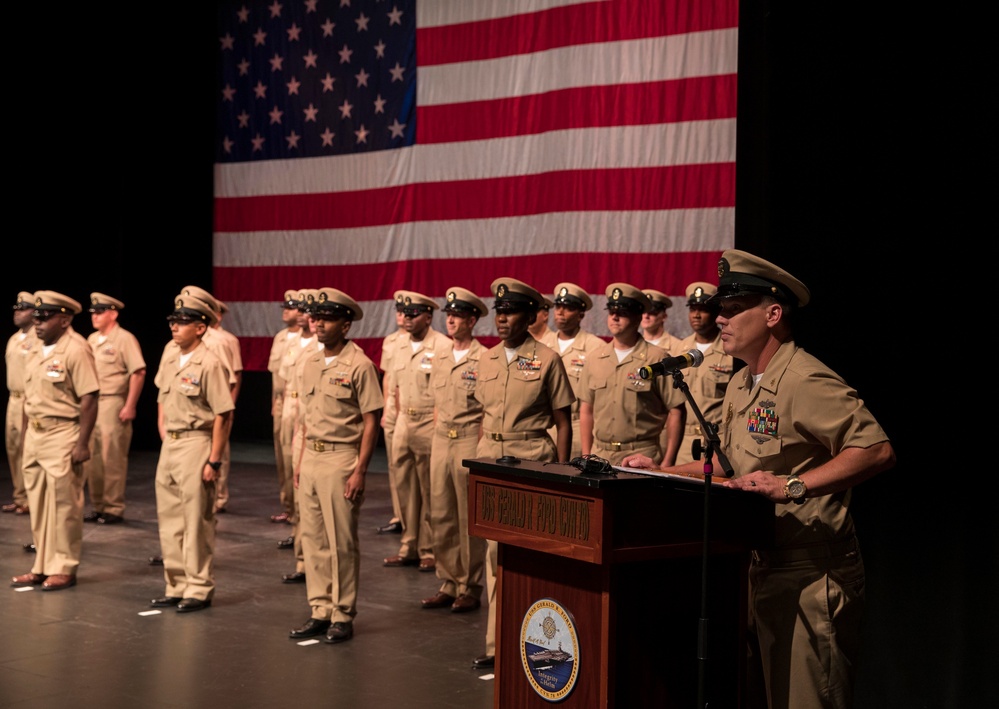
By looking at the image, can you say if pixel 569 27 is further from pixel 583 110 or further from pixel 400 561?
pixel 400 561

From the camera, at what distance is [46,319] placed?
6582 mm

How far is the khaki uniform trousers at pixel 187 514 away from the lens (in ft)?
19.3

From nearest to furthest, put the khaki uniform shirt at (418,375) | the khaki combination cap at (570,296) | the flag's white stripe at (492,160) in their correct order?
1. the khaki combination cap at (570,296)
2. the khaki uniform shirt at (418,375)
3. the flag's white stripe at (492,160)

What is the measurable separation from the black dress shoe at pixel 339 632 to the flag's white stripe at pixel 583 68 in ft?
17.6

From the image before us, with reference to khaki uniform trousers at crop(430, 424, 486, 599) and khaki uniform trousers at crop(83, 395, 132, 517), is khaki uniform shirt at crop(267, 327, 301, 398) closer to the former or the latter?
khaki uniform trousers at crop(83, 395, 132, 517)

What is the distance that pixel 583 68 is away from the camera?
9.62 metres

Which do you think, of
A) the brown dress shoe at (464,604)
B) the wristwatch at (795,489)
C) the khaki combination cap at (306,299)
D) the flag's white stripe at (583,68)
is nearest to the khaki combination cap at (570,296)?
the khaki combination cap at (306,299)

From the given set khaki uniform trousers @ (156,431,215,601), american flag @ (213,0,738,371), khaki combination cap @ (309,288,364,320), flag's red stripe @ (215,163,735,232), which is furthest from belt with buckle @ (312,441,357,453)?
flag's red stripe @ (215,163,735,232)

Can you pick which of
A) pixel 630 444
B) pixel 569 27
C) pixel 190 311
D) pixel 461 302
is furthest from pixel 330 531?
pixel 569 27

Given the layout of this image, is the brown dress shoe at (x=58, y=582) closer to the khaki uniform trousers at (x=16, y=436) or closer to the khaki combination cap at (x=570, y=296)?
the khaki uniform trousers at (x=16, y=436)

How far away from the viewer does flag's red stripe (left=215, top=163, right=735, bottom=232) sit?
9250 millimetres

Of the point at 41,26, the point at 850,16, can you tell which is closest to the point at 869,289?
the point at 850,16

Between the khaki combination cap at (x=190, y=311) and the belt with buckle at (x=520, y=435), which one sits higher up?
the khaki combination cap at (x=190, y=311)

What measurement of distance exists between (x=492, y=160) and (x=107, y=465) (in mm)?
4068
